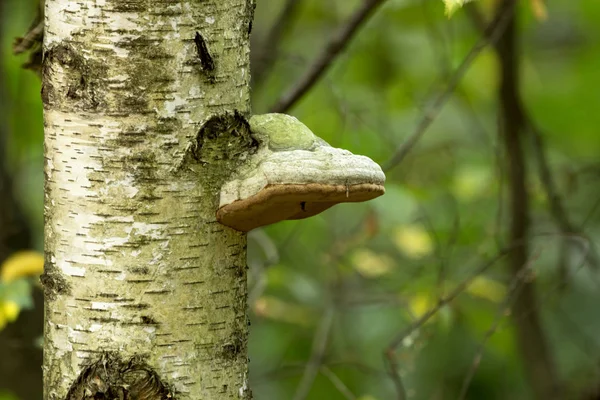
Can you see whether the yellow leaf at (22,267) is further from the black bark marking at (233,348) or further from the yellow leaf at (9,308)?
the black bark marking at (233,348)

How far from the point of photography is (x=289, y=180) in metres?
1.39

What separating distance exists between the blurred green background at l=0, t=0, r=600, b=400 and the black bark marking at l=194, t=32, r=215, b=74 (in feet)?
5.13

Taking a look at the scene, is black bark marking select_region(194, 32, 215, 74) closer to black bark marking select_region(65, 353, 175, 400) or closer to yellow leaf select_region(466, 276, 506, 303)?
black bark marking select_region(65, 353, 175, 400)

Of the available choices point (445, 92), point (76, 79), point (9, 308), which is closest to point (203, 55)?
point (76, 79)

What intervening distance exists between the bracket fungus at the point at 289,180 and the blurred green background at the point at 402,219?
140 cm

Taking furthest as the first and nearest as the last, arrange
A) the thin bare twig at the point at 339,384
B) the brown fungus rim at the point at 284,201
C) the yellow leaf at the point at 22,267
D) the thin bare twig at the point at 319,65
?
1. the yellow leaf at the point at 22,267
2. the thin bare twig at the point at 339,384
3. the thin bare twig at the point at 319,65
4. the brown fungus rim at the point at 284,201

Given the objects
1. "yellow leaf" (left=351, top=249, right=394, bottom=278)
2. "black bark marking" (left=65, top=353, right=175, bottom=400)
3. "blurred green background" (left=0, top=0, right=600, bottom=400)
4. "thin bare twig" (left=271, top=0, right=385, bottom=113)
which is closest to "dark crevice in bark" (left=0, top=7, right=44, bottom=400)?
"blurred green background" (left=0, top=0, right=600, bottom=400)

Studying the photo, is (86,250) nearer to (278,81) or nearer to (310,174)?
(310,174)

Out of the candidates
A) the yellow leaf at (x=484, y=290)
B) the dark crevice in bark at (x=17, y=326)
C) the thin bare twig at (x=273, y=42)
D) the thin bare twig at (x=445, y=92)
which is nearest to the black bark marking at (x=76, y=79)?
the thin bare twig at (x=445, y=92)

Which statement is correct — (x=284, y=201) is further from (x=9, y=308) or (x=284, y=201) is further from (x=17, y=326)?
(x=17, y=326)

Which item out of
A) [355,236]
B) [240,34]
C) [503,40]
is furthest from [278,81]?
[240,34]

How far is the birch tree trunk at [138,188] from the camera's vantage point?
4.68 feet

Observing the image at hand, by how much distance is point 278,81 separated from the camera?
503 cm

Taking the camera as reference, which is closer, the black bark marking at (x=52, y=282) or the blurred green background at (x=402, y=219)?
the black bark marking at (x=52, y=282)
